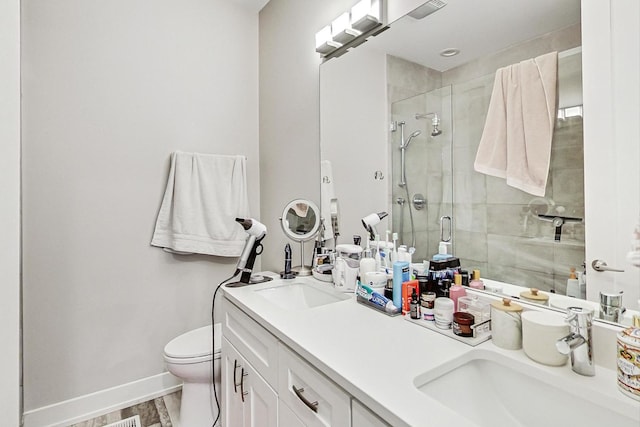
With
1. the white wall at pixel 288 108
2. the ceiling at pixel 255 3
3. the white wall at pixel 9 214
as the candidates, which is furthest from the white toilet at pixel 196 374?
the ceiling at pixel 255 3

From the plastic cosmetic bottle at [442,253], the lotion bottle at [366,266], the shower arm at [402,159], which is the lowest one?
the lotion bottle at [366,266]

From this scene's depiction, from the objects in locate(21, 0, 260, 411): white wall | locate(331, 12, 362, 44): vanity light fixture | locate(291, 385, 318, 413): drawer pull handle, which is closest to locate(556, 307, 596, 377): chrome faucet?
locate(291, 385, 318, 413): drawer pull handle

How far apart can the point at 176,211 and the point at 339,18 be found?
4.74 ft

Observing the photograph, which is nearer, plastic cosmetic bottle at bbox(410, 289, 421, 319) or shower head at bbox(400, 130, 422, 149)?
plastic cosmetic bottle at bbox(410, 289, 421, 319)

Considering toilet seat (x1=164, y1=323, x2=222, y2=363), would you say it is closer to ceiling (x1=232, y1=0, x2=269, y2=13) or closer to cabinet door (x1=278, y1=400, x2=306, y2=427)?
cabinet door (x1=278, y1=400, x2=306, y2=427)

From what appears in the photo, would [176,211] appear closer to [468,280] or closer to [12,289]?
[12,289]

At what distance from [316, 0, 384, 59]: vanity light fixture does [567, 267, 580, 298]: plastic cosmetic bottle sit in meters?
1.22

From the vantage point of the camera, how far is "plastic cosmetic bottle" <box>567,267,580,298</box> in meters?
0.84

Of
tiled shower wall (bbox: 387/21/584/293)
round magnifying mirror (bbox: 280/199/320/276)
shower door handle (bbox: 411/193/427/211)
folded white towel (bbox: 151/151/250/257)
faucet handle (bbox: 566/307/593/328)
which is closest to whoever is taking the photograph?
faucet handle (bbox: 566/307/593/328)

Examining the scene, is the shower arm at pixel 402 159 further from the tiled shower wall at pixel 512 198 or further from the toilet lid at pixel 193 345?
the toilet lid at pixel 193 345

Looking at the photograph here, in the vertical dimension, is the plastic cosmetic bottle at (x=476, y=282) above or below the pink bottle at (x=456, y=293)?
above

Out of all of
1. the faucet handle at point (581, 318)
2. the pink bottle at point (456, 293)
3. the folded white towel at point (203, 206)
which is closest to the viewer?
the faucet handle at point (581, 318)

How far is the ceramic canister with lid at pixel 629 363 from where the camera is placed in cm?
61

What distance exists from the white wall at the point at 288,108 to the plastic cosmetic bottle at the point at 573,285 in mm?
1222
